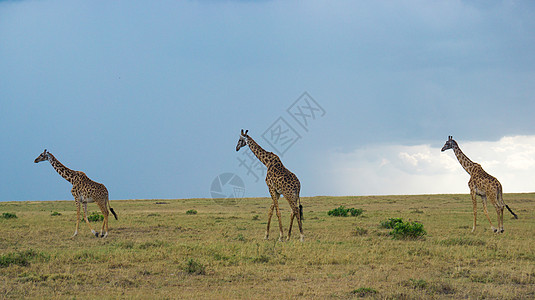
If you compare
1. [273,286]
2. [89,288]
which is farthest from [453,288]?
[89,288]

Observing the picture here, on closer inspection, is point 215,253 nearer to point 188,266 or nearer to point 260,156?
point 188,266

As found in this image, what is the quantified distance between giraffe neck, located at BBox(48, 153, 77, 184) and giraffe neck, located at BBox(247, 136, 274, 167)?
7.48 m

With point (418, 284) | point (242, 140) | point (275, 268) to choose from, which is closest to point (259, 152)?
point (242, 140)

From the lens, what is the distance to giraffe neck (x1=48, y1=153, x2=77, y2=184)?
1870 cm

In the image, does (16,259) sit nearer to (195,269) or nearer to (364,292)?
(195,269)

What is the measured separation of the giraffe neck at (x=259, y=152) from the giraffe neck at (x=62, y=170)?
7.48m

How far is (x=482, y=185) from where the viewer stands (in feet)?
60.1

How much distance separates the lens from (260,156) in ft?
56.1

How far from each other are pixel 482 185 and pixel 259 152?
924 centimetres

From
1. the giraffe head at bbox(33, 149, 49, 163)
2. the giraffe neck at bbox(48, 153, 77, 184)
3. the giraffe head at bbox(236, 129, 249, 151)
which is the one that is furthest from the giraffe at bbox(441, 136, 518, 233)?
the giraffe head at bbox(33, 149, 49, 163)

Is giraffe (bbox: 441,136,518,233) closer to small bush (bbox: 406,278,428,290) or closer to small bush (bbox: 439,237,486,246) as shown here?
small bush (bbox: 439,237,486,246)

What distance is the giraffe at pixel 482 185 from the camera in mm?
17777

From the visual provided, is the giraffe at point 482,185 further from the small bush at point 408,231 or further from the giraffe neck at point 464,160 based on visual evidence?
the small bush at point 408,231

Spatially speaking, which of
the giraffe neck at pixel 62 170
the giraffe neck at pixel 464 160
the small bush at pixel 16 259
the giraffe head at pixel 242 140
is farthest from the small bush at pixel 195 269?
the giraffe neck at pixel 464 160
